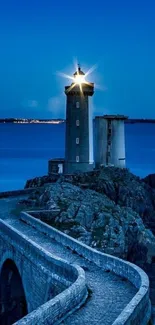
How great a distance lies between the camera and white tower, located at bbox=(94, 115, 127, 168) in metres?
46.0

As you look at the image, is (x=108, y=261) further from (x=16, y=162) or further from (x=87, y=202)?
(x=16, y=162)

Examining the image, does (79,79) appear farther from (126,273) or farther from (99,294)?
(99,294)

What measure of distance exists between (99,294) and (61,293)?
1826 mm

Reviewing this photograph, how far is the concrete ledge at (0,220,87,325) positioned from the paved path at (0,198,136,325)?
285 millimetres

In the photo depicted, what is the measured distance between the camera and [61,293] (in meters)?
13.2

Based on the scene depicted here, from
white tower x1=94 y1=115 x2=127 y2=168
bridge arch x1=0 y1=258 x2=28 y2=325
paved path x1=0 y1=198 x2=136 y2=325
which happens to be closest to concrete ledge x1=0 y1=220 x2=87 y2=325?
paved path x1=0 y1=198 x2=136 y2=325

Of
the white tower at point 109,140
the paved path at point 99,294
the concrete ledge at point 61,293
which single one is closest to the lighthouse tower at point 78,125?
the white tower at point 109,140

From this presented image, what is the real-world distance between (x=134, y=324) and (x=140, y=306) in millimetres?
651

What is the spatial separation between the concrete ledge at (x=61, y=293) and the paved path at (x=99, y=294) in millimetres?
285

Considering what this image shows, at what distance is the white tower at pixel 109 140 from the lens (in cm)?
4600

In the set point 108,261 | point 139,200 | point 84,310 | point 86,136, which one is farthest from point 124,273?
point 86,136

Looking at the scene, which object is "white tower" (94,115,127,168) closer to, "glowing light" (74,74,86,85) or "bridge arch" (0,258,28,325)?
"glowing light" (74,74,86,85)

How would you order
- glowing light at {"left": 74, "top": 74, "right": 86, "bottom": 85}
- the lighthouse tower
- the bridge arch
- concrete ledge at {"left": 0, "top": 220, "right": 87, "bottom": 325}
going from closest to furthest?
concrete ledge at {"left": 0, "top": 220, "right": 87, "bottom": 325}
the bridge arch
the lighthouse tower
glowing light at {"left": 74, "top": 74, "right": 86, "bottom": 85}

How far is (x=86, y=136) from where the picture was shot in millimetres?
44438
